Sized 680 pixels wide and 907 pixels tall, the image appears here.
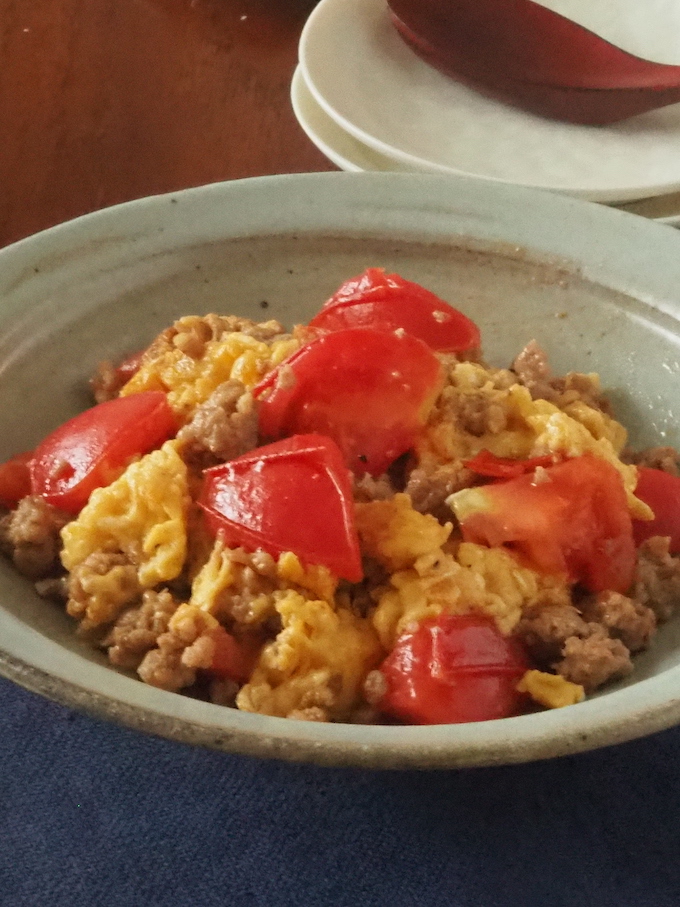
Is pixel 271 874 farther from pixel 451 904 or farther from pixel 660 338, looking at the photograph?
pixel 660 338

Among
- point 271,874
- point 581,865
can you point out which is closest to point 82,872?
point 271,874

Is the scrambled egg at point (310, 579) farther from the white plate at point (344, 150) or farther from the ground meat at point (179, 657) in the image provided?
the white plate at point (344, 150)

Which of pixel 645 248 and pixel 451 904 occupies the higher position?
pixel 645 248

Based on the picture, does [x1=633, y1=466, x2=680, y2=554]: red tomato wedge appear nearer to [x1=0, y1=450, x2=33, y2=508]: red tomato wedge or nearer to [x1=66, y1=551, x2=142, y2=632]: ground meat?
[x1=66, y1=551, x2=142, y2=632]: ground meat

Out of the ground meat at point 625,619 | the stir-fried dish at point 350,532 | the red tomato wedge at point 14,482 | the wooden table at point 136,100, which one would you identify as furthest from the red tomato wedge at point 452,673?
the wooden table at point 136,100

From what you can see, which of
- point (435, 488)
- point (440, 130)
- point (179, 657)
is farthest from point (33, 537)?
point (440, 130)

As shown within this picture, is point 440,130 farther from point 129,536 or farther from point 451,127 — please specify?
point 129,536
